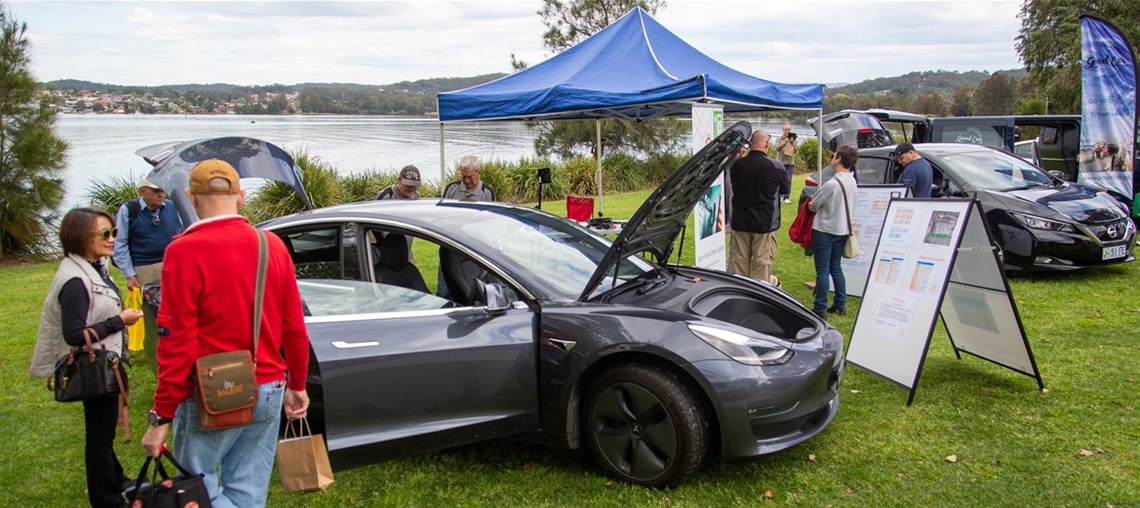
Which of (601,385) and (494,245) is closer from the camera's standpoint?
(601,385)

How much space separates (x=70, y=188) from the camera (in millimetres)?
13688

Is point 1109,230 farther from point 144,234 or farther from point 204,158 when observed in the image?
point 144,234

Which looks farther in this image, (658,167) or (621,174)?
(658,167)

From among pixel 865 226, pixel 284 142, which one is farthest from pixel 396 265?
pixel 284 142

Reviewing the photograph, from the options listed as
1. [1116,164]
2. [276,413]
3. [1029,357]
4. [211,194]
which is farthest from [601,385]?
[1116,164]

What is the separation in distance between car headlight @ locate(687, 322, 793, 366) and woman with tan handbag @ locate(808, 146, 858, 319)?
346 centimetres

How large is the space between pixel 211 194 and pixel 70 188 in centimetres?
1397

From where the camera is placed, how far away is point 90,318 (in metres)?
3.29

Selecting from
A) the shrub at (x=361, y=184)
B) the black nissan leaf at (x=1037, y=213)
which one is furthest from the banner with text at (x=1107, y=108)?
the shrub at (x=361, y=184)

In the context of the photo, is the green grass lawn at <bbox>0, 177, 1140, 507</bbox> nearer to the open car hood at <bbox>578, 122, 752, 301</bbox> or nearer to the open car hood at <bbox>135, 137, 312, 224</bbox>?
the open car hood at <bbox>578, 122, 752, 301</bbox>

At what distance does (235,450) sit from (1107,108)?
12552 millimetres

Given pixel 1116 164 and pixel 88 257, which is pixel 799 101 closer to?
pixel 1116 164

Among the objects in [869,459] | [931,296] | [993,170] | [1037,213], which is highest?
[993,170]

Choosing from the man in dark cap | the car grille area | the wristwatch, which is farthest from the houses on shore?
the car grille area
